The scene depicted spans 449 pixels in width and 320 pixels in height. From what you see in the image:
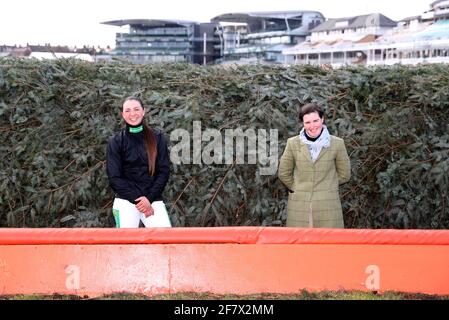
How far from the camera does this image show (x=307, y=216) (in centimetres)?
554

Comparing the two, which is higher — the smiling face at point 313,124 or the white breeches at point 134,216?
the smiling face at point 313,124

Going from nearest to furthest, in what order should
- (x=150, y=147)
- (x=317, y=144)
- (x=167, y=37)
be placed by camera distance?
(x=317, y=144)
(x=150, y=147)
(x=167, y=37)

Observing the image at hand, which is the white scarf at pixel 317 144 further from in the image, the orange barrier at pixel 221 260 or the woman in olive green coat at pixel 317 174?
the orange barrier at pixel 221 260

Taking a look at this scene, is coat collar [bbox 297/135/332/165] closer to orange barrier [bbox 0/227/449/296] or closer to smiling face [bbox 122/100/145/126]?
orange barrier [bbox 0/227/449/296]

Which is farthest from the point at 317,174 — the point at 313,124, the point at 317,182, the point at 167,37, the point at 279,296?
the point at 167,37

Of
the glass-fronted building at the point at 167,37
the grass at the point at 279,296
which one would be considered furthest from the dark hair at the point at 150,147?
the glass-fronted building at the point at 167,37

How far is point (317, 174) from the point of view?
5.52m

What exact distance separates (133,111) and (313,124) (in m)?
1.50

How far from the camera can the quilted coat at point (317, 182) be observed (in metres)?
5.51

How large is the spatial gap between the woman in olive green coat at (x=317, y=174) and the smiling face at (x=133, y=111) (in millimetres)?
1297

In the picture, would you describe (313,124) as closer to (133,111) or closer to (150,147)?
(150,147)

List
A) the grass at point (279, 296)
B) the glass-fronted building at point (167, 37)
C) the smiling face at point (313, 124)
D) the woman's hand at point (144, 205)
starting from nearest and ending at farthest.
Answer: the grass at point (279, 296) → the smiling face at point (313, 124) → the woman's hand at point (144, 205) → the glass-fronted building at point (167, 37)
